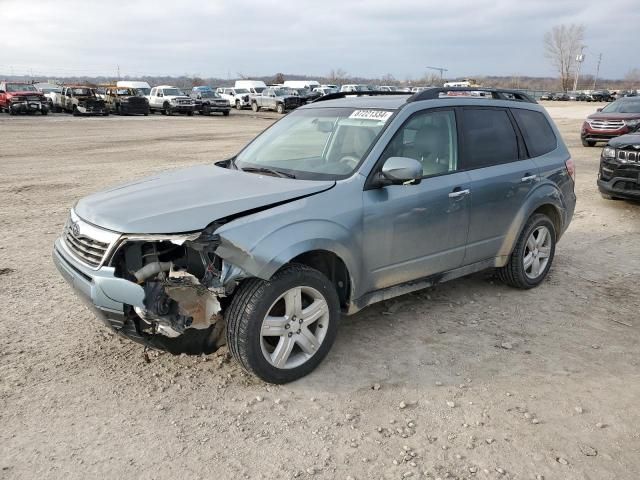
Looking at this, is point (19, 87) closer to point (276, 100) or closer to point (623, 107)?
point (276, 100)

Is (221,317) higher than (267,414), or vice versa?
(221,317)

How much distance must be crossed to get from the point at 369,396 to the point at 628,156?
23.7 ft

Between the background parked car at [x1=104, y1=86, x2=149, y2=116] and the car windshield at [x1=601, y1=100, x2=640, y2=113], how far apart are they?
1066 inches

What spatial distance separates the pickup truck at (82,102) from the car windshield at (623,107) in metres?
27.8

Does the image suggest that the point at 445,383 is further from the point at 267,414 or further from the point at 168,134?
the point at 168,134

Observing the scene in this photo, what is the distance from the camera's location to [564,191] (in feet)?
17.9

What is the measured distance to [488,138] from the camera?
4.79 metres

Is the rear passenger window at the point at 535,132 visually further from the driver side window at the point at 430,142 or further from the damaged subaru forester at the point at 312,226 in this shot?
the driver side window at the point at 430,142

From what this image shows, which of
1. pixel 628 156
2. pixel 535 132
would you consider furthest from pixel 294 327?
pixel 628 156

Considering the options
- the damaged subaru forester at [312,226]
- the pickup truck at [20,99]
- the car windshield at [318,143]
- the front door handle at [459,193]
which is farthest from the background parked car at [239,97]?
the front door handle at [459,193]

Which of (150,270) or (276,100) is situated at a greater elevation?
(150,270)

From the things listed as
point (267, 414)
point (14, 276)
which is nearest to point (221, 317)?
point (267, 414)

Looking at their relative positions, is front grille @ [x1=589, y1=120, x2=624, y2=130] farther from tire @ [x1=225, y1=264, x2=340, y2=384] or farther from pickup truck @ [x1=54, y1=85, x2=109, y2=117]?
pickup truck @ [x1=54, y1=85, x2=109, y2=117]

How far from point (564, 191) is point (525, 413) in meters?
2.95
